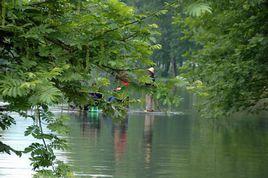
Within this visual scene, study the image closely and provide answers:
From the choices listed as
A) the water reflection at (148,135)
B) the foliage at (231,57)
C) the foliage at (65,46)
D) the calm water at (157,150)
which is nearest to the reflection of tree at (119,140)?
the calm water at (157,150)

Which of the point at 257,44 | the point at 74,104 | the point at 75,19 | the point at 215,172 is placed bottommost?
the point at 215,172

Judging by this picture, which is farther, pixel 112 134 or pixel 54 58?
pixel 112 134

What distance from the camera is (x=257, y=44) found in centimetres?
1733

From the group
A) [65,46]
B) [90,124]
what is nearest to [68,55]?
[65,46]

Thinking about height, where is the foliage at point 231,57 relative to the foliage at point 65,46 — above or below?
above

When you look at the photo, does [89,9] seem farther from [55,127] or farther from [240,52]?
[240,52]

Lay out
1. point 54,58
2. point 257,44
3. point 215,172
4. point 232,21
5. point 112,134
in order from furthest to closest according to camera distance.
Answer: point 112,134, point 232,21, point 257,44, point 215,172, point 54,58

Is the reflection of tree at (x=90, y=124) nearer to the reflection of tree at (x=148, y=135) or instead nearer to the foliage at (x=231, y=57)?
the reflection of tree at (x=148, y=135)

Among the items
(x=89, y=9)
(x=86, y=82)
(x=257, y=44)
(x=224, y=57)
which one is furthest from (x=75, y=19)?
(x=224, y=57)

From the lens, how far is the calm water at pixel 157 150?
1381 centimetres

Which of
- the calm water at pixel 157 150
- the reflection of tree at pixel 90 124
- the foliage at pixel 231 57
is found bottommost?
the calm water at pixel 157 150

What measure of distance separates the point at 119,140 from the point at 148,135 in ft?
6.19

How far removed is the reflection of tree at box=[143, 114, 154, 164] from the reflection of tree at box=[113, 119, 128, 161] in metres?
0.54

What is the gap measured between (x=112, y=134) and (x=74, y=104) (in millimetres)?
13491
